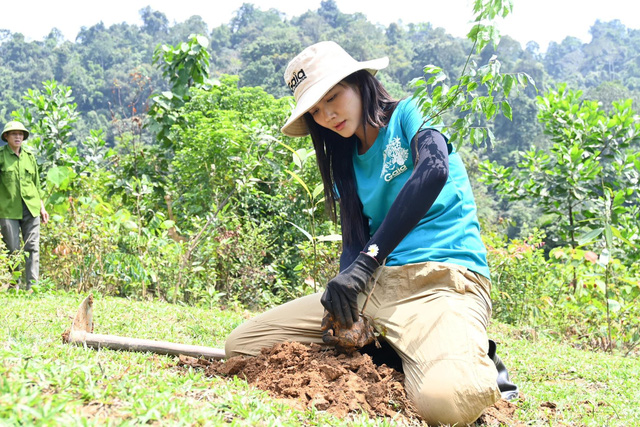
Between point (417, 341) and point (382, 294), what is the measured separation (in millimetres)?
311

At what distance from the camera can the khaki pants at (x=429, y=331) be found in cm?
220

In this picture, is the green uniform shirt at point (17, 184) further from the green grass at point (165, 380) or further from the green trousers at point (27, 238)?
the green grass at point (165, 380)

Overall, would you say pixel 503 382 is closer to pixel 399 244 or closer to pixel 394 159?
pixel 399 244

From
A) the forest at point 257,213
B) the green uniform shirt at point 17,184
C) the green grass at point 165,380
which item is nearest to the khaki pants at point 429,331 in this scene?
the green grass at point 165,380

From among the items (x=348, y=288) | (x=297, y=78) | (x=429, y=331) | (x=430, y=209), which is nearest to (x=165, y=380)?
(x=348, y=288)

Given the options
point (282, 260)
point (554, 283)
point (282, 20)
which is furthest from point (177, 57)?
point (282, 20)

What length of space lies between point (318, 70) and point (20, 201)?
468 centimetres

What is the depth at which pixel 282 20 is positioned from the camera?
96688 mm

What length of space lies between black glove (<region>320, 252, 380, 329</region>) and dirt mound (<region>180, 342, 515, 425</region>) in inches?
7.9

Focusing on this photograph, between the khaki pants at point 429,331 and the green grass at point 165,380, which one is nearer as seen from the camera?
the green grass at point 165,380

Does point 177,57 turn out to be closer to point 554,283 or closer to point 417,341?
point 554,283

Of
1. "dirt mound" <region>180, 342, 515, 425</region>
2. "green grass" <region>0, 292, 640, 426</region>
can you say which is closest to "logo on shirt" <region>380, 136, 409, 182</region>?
"dirt mound" <region>180, 342, 515, 425</region>

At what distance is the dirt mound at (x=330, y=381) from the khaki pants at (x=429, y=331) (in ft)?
0.27

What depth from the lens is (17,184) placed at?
20.5ft
